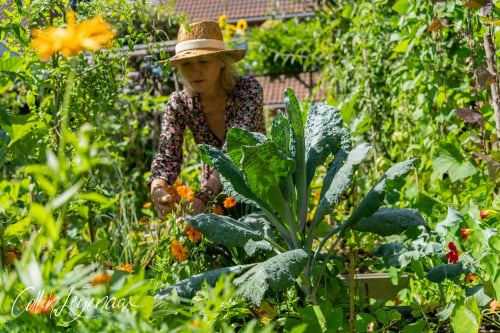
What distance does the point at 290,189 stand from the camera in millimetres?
1501

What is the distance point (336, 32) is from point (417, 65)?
2.03 metres

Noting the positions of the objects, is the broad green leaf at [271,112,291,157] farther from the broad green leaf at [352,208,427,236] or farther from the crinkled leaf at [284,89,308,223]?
the broad green leaf at [352,208,427,236]

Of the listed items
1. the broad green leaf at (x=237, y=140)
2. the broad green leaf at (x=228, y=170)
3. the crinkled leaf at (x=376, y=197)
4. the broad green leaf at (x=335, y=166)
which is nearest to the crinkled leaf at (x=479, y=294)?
the crinkled leaf at (x=376, y=197)

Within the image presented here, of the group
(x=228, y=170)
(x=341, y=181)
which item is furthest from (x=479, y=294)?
(x=228, y=170)

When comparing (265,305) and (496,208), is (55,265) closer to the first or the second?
(265,305)

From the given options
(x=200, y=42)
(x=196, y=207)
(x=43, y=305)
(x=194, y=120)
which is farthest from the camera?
(x=194, y=120)

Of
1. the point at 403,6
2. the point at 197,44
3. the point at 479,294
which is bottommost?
the point at 479,294

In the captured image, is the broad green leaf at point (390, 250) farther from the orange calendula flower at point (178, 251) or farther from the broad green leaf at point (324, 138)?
the orange calendula flower at point (178, 251)

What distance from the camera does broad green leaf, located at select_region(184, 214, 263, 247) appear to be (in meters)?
1.40

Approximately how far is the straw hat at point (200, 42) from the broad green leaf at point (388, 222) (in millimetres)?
1148

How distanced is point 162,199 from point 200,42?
2.44 feet

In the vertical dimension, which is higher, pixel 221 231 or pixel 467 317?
pixel 221 231

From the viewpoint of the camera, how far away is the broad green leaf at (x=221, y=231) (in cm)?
140

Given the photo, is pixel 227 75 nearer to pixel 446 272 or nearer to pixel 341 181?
pixel 341 181
